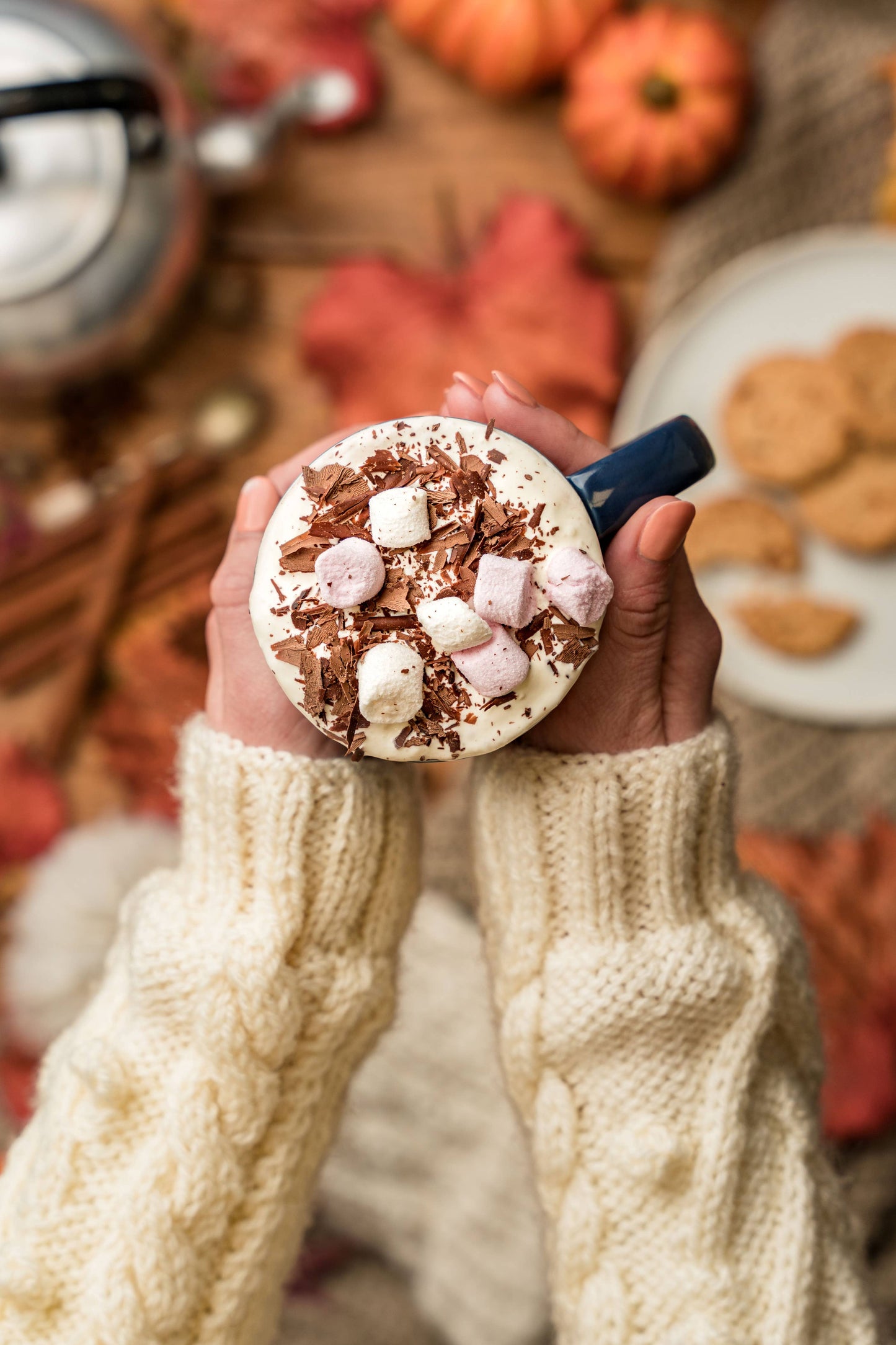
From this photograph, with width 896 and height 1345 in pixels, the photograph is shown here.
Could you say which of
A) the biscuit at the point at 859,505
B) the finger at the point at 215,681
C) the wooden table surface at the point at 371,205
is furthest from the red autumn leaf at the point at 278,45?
the finger at the point at 215,681

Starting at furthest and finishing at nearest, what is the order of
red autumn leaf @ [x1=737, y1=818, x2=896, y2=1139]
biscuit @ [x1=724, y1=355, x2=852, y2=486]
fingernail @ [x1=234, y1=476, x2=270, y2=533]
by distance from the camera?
biscuit @ [x1=724, y1=355, x2=852, y2=486]
red autumn leaf @ [x1=737, y1=818, x2=896, y2=1139]
fingernail @ [x1=234, y1=476, x2=270, y2=533]

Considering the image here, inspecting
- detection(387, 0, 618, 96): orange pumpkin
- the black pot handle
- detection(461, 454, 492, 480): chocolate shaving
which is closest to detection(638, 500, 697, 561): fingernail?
detection(461, 454, 492, 480): chocolate shaving

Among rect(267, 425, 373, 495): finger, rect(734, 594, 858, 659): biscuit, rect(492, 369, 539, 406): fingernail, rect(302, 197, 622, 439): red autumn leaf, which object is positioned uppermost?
rect(302, 197, 622, 439): red autumn leaf

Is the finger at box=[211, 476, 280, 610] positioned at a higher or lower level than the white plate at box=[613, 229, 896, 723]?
lower

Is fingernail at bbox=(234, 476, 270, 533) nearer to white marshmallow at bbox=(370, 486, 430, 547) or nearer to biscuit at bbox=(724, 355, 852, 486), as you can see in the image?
white marshmallow at bbox=(370, 486, 430, 547)

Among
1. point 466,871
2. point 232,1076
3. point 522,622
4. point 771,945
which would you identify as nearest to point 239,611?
point 522,622

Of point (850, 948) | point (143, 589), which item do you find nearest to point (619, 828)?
point (850, 948)

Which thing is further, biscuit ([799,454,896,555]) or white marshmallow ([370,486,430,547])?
biscuit ([799,454,896,555])

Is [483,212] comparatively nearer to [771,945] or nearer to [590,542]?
[590,542]
